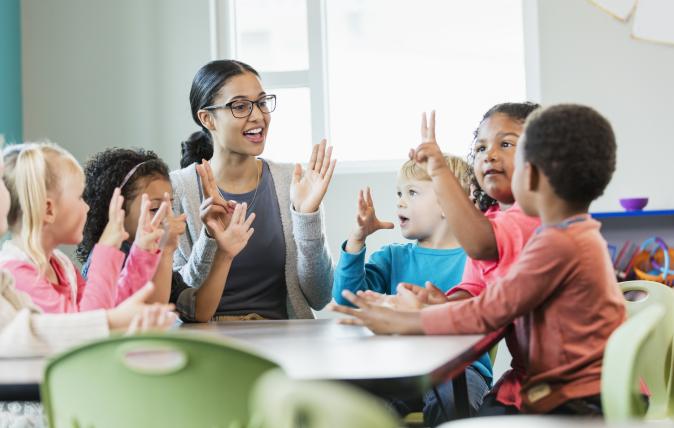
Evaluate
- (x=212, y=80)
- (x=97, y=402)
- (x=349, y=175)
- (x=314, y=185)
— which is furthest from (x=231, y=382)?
(x=349, y=175)

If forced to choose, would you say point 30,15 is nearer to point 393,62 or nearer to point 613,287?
point 393,62

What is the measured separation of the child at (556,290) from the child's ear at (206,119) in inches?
49.9

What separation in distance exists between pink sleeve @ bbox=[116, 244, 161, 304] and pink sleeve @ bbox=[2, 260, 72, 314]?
1.04ft

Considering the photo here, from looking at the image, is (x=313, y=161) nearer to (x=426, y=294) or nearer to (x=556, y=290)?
(x=426, y=294)

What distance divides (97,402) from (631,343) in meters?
0.74

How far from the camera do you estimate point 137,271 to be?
2.08m

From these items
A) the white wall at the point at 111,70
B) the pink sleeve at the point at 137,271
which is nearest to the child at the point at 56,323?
the pink sleeve at the point at 137,271

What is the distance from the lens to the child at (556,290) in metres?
1.53

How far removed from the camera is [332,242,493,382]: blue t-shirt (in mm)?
2463

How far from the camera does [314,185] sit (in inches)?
98.8

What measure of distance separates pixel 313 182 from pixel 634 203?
209cm

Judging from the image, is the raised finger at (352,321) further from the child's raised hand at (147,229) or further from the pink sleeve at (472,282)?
the child's raised hand at (147,229)

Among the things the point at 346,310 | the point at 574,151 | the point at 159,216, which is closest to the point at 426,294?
the point at 346,310

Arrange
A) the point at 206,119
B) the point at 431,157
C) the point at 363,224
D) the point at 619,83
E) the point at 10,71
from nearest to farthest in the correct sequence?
the point at 431,157 → the point at 363,224 → the point at 206,119 → the point at 619,83 → the point at 10,71
